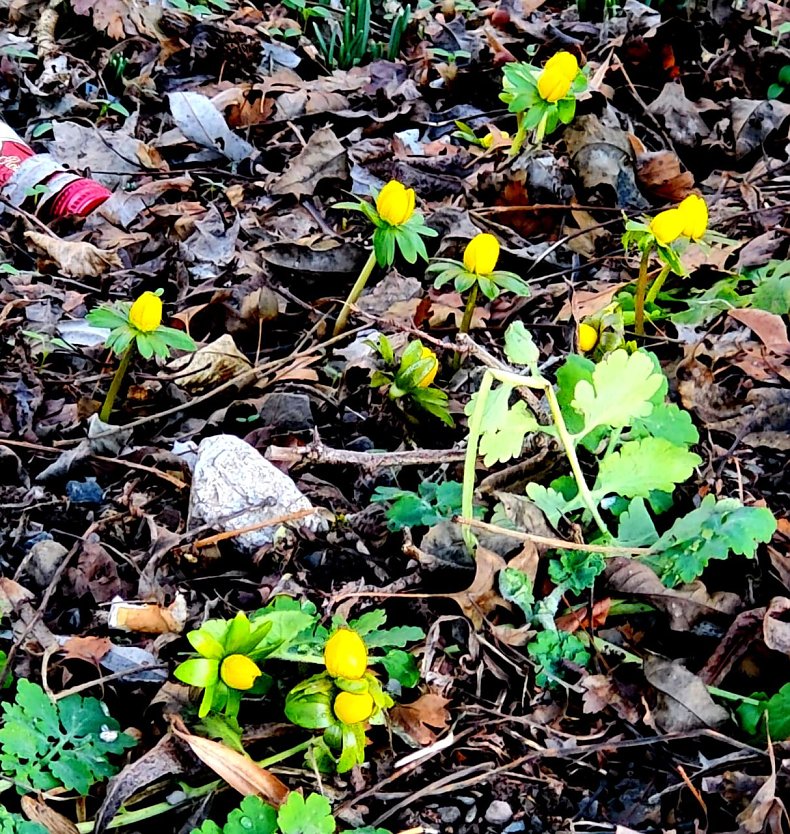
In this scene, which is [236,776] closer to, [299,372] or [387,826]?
[387,826]

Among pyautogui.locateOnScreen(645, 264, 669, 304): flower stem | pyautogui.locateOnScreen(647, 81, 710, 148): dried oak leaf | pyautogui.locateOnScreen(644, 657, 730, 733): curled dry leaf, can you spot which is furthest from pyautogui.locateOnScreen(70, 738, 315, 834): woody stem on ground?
pyautogui.locateOnScreen(647, 81, 710, 148): dried oak leaf

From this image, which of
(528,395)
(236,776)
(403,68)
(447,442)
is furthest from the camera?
(403,68)

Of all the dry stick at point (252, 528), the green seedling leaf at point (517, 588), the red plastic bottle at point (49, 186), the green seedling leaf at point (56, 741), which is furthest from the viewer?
the red plastic bottle at point (49, 186)

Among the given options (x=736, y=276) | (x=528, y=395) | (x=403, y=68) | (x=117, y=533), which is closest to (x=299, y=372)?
(x=117, y=533)

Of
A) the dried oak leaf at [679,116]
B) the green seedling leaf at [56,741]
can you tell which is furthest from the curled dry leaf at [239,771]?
the dried oak leaf at [679,116]

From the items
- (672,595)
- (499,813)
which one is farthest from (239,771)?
(672,595)

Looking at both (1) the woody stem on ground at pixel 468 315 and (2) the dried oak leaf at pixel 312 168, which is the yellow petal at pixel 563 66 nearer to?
(1) the woody stem on ground at pixel 468 315
